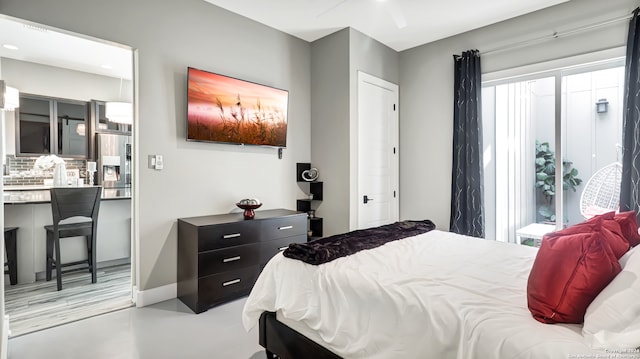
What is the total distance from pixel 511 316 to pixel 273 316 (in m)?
1.23

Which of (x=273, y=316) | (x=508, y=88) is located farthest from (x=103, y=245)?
(x=508, y=88)

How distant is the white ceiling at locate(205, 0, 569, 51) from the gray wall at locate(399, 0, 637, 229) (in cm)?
15

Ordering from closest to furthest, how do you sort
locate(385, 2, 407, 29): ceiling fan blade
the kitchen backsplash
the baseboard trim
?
the baseboard trim → locate(385, 2, 407, 29): ceiling fan blade → the kitchen backsplash

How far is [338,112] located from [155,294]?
8.73 feet

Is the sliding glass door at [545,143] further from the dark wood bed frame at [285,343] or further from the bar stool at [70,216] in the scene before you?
the bar stool at [70,216]

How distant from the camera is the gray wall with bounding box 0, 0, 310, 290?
105 inches

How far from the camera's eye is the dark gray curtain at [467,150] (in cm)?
367

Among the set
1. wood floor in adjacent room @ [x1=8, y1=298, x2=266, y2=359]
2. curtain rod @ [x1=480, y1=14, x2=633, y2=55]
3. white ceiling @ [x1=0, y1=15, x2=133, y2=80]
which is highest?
white ceiling @ [x1=0, y1=15, x2=133, y2=80]

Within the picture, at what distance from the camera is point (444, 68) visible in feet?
13.2

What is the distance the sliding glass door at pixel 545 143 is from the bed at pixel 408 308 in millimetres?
1542

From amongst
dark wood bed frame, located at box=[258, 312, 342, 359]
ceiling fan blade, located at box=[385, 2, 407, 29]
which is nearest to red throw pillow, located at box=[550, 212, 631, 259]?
dark wood bed frame, located at box=[258, 312, 342, 359]

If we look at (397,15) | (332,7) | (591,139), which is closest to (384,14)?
(397,15)

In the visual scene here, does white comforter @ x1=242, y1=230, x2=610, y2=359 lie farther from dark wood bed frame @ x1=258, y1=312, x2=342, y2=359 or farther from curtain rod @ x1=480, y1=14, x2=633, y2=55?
curtain rod @ x1=480, y1=14, x2=633, y2=55

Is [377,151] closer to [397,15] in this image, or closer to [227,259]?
[397,15]
